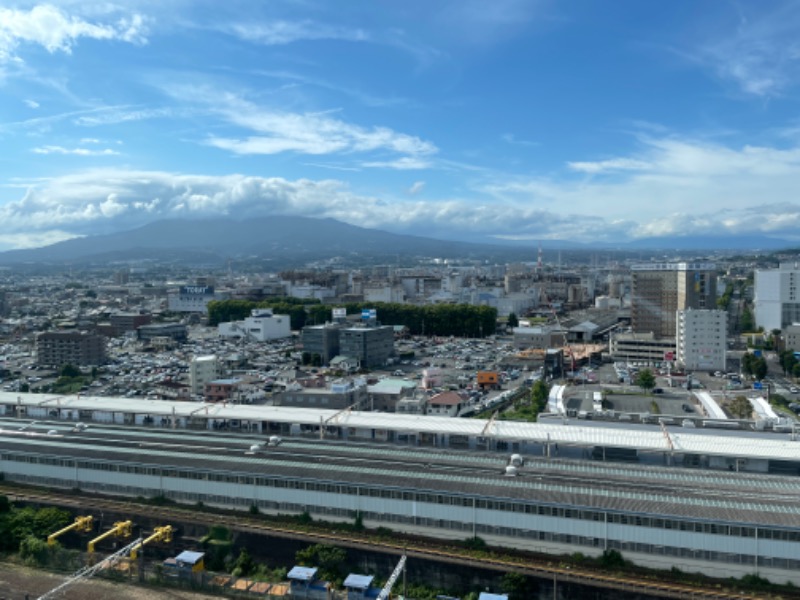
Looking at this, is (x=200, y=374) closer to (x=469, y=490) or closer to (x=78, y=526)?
(x=78, y=526)

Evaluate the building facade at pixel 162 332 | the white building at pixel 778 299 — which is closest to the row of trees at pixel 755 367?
the white building at pixel 778 299

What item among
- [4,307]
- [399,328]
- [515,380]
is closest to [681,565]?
[515,380]

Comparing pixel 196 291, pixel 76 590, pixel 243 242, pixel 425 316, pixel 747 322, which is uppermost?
pixel 243 242

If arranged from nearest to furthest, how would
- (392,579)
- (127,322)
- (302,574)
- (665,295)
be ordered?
(392,579) < (302,574) < (665,295) < (127,322)

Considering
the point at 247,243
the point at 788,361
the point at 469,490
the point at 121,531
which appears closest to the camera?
the point at 469,490

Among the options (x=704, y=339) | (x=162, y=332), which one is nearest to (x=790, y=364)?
(x=704, y=339)

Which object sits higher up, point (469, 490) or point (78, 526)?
point (469, 490)

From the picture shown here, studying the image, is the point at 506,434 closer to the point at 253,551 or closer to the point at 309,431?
the point at 309,431
